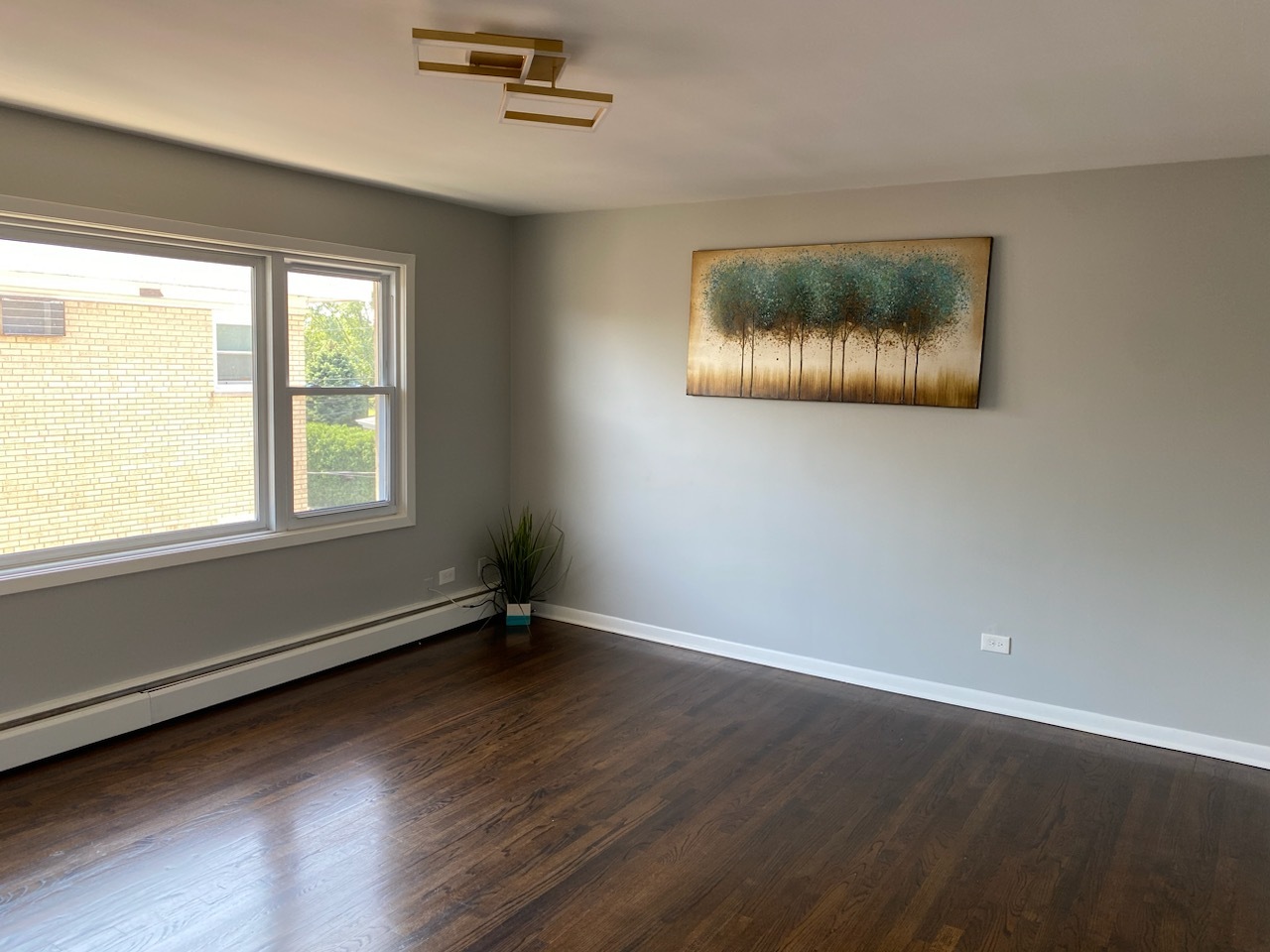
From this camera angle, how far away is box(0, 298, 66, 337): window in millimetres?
3373

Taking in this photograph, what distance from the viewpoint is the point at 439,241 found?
5012 millimetres

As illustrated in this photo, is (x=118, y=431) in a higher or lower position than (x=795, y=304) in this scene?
lower

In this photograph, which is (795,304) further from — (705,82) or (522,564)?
(522,564)

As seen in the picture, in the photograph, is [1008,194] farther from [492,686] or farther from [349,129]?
[492,686]

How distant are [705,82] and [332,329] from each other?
A: 2570 millimetres

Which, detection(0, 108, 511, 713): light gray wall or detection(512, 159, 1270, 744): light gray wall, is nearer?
detection(0, 108, 511, 713): light gray wall

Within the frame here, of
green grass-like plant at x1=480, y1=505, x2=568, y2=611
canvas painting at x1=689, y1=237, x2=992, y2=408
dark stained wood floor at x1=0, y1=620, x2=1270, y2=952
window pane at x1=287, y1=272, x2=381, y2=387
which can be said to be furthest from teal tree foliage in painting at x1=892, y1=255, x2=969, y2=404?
window pane at x1=287, y1=272, x2=381, y2=387

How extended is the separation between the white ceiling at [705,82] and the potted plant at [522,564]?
7.25ft

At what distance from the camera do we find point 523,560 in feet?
17.6

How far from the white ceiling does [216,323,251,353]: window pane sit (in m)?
0.78

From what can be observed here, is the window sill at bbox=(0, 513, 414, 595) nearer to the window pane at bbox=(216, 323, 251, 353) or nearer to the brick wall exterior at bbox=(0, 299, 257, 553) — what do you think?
the brick wall exterior at bbox=(0, 299, 257, 553)

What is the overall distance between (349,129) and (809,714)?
10.3 feet

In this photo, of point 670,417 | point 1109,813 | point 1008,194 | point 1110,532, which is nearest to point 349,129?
point 670,417

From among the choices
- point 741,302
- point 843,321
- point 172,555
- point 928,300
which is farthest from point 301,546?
point 928,300
